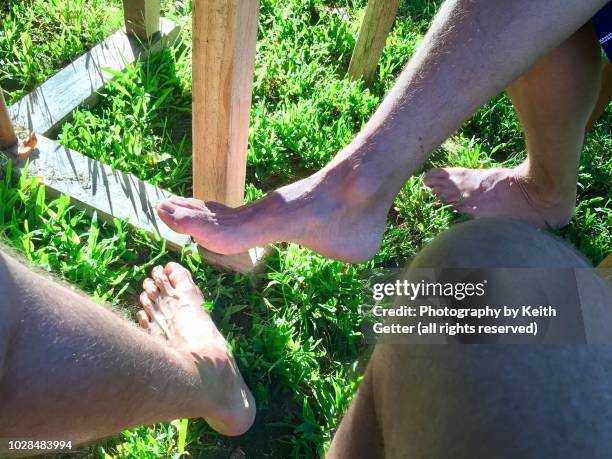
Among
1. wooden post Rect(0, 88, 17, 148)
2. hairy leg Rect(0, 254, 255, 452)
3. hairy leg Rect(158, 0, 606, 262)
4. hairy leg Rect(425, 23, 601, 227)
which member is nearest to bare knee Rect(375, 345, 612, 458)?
hairy leg Rect(0, 254, 255, 452)

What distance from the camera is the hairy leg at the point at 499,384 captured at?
2.27 ft

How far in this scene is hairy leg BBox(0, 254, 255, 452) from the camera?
103 cm

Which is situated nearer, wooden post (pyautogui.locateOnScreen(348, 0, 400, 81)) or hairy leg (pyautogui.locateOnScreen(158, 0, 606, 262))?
hairy leg (pyautogui.locateOnScreen(158, 0, 606, 262))

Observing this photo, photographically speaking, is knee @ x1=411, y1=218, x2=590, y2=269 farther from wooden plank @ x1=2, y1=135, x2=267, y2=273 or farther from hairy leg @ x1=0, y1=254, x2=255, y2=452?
wooden plank @ x1=2, y1=135, x2=267, y2=273

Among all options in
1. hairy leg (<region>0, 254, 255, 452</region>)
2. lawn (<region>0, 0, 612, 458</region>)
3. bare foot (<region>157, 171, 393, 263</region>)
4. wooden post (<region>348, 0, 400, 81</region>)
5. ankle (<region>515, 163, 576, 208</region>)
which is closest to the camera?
hairy leg (<region>0, 254, 255, 452</region>)

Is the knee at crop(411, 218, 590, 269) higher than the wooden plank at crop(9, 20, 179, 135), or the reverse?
the wooden plank at crop(9, 20, 179, 135)

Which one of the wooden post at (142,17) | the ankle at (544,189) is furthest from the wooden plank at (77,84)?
the ankle at (544,189)

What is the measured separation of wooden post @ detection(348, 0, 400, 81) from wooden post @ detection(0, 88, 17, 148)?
1.43 metres

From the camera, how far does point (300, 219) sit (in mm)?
1566

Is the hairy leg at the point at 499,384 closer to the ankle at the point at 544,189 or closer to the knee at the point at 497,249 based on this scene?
the knee at the point at 497,249

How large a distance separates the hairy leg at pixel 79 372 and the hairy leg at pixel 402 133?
0.39 meters

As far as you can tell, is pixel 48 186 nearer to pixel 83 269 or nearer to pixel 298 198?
pixel 83 269

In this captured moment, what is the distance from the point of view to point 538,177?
2191 millimetres

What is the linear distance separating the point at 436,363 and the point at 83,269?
1464 millimetres
